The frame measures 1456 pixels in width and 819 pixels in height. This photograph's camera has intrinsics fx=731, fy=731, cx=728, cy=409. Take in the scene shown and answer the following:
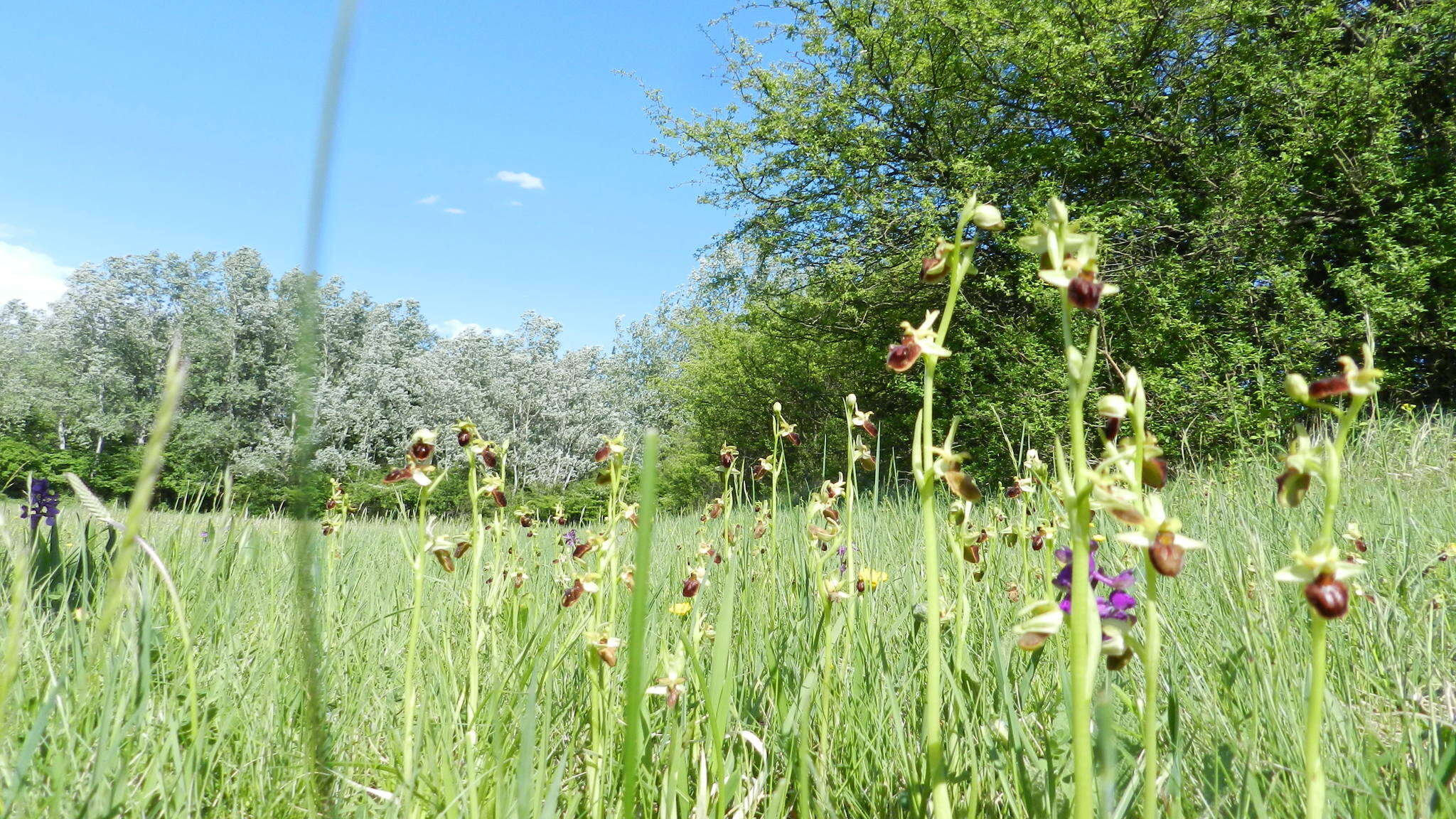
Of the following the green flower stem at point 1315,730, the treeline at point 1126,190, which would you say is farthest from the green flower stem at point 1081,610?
the treeline at point 1126,190

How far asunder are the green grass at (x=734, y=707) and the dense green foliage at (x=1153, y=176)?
22.6 feet

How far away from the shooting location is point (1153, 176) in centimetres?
932

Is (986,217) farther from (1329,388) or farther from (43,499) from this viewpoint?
(43,499)

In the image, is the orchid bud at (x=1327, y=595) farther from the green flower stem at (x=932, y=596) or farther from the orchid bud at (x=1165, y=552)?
the green flower stem at (x=932, y=596)

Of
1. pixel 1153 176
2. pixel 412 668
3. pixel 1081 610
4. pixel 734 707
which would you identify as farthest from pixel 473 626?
pixel 1153 176

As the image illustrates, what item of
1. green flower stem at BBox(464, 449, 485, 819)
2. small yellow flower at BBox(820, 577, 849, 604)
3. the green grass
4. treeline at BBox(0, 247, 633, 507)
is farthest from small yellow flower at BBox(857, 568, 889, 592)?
treeline at BBox(0, 247, 633, 507)

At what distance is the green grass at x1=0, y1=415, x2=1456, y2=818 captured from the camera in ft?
3.03

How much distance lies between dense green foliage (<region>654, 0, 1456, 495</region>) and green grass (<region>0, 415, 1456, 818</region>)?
690cm

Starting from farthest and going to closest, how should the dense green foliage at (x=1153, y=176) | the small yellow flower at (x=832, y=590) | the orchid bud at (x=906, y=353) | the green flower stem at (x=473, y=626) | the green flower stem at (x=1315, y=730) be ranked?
1. the dense green foliage at (x=1153, y=176)
2. the small yellow flower at (x=832, y=590)
3. the green flower stem at (x=473, y=626)
4. the orchid bud at (x=906, y=353)
5. the green flower stem at (x=1315, y=730)

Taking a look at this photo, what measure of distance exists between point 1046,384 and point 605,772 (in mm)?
8831

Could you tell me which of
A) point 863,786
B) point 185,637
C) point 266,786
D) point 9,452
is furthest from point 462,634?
point 9,452

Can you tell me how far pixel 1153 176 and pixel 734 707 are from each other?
33.7 feet

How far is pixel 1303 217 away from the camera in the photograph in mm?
9117

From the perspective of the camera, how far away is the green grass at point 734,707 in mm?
922
